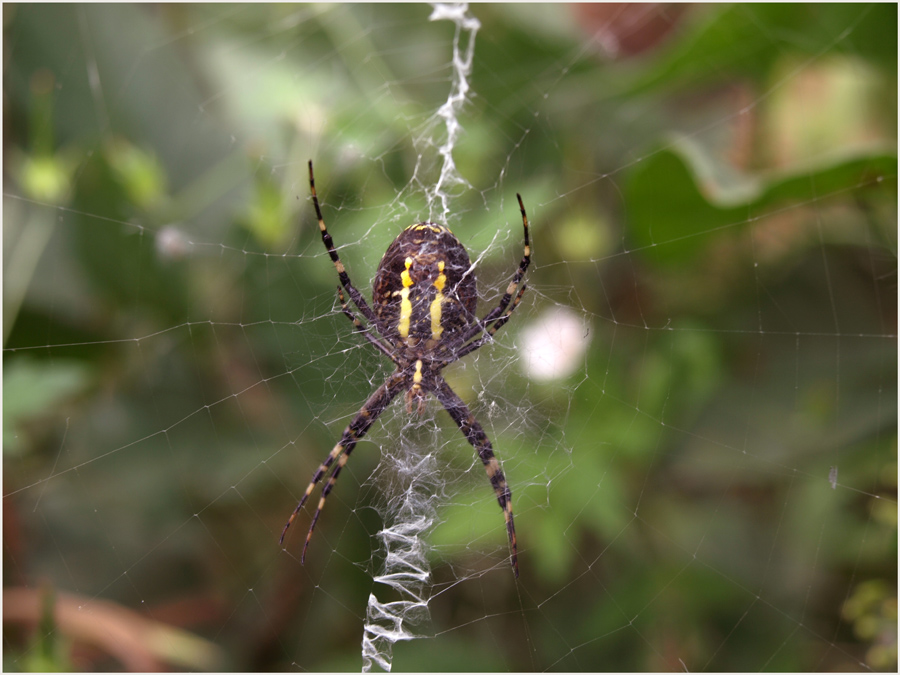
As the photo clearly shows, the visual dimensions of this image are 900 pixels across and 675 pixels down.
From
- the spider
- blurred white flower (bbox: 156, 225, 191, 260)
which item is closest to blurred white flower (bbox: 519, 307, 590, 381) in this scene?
the spider

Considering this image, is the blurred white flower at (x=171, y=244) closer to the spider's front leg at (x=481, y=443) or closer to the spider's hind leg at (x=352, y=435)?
the spider's hind leg at (x=352, y=435)

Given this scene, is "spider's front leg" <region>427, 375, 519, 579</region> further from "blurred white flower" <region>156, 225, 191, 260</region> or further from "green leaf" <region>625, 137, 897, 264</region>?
"blurred white flower" <region>156, 225, 191, 260</region>

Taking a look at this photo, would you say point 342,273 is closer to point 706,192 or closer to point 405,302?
point 405,302

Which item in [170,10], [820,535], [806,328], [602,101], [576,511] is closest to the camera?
[576,511]

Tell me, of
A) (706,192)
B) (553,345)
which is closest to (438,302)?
(553,345)

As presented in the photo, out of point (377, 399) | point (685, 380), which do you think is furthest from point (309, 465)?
point (685, 380)

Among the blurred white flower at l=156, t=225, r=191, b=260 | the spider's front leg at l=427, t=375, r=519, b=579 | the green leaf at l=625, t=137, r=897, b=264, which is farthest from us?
the blurred white flower at l=156, t=225, r=191, b=260

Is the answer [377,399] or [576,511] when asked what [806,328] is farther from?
[377,399]

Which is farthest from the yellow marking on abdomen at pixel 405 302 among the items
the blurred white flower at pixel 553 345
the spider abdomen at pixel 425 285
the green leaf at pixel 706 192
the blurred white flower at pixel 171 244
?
the blurred white flower at pixel 171 244
